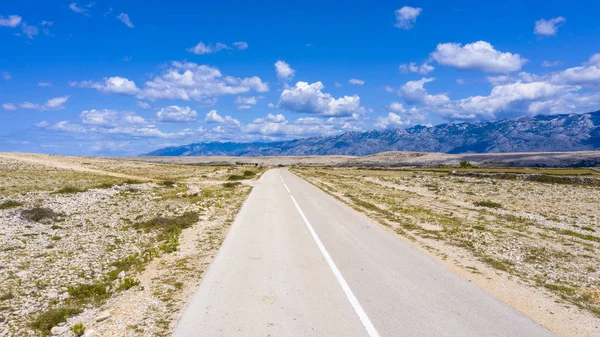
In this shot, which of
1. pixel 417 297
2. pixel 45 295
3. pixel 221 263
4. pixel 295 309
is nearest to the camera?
pixel 295 309

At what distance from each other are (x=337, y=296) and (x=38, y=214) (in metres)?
20.2

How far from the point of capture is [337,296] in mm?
9195

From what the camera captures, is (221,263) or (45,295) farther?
(221,263)

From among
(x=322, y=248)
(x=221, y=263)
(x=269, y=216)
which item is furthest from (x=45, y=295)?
(x=269, y=216)

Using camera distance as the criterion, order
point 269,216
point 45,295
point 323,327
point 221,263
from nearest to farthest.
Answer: point 323,327 → point 45,295 → point 221,263 → point 269,216

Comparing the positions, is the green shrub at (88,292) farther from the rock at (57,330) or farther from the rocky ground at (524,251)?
the rocky ground at (524,251)

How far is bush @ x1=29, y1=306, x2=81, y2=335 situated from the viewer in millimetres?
8062

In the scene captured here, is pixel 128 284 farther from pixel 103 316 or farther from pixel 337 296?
pixel 337 296

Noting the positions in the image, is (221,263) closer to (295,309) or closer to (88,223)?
(295,309)

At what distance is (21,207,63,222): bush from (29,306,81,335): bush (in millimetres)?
14823

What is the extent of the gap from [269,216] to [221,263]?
34.4 ft

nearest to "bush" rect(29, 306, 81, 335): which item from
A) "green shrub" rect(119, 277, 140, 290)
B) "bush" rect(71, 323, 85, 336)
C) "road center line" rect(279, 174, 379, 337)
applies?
"bush" rect(71, 323, 85, 336)

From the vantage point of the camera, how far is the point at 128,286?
10.4m

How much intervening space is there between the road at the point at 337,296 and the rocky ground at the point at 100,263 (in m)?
0.95
